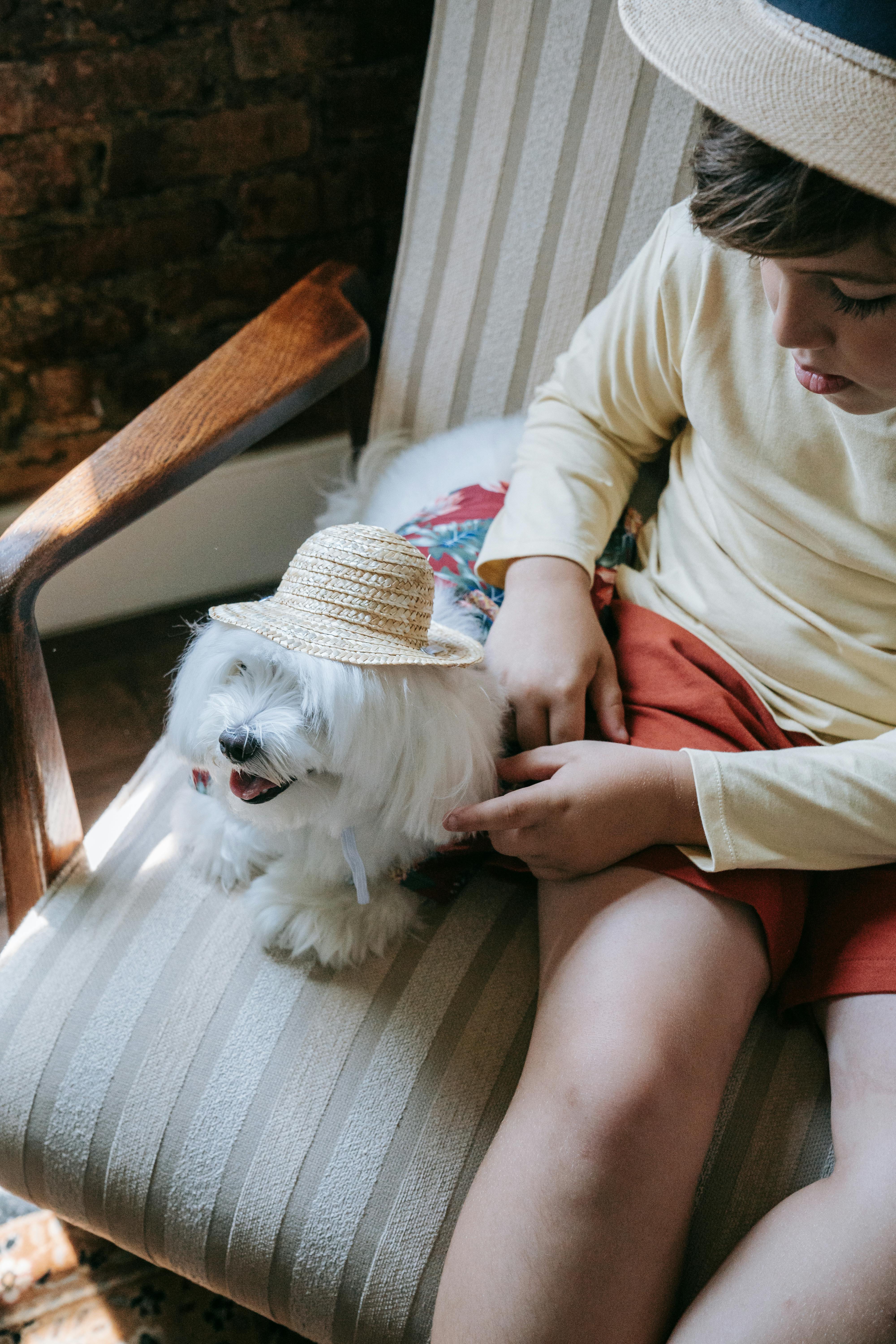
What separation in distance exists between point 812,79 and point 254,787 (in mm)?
497

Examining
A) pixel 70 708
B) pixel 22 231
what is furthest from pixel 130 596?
pixel 22 231

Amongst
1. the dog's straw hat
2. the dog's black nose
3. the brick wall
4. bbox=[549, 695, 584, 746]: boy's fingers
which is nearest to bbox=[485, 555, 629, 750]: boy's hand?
bbox=[549, 695, 584, 746]: boy's fingers

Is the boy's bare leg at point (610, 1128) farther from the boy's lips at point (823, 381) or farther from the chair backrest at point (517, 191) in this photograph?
the chair backrest at point (517, 191)

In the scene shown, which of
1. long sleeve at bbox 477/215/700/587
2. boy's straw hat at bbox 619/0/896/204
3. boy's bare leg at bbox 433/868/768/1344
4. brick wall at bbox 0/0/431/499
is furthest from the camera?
brick wall at bbox 0/0/431/499

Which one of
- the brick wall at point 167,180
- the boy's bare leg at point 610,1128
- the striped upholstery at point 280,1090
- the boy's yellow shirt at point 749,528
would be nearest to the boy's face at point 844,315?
the boy's yellow shirt at point 749,528

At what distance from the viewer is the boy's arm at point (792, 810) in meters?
0.64

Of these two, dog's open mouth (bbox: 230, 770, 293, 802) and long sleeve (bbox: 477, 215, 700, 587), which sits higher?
long sleeve (bbox: 477, 215, 700, 587)

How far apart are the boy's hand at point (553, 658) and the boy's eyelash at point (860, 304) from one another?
0.29 m

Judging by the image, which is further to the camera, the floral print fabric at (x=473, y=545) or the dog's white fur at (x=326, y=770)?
the floral print fabric at (x=473, y=545)

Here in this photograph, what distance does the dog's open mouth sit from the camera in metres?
0.63

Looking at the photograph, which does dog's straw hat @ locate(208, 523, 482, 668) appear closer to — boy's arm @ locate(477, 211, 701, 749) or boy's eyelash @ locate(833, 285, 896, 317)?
boy's arm @ locate(477, 211, 701, 749)

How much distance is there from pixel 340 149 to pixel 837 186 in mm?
1029

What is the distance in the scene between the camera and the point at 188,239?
4.24 feet

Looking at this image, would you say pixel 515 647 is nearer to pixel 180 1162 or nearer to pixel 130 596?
pixel 180 1162
